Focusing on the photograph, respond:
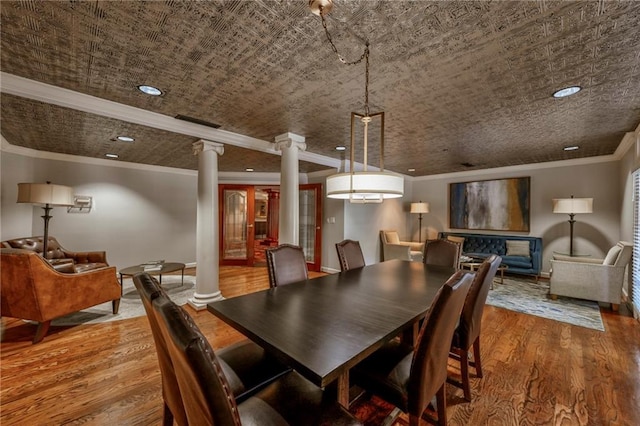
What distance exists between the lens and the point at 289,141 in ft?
11.2

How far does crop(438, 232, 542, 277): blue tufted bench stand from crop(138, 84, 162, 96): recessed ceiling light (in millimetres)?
5639

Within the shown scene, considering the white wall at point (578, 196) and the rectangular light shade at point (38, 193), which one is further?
the white wall at point (578, 196)

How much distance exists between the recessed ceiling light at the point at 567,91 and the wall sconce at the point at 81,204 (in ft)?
22.3

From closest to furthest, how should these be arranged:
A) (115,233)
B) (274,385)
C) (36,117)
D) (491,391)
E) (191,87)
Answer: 1. (274,385)
2. (491,391)
3. (191,87)
4. (36,117)
5. (115,233)

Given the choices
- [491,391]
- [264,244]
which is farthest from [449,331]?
[264,244]

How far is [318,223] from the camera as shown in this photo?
19.4 feet

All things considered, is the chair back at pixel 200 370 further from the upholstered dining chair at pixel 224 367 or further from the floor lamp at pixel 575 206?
the floor lamp at pixel 575 206

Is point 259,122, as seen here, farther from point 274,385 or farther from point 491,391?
point 491,391

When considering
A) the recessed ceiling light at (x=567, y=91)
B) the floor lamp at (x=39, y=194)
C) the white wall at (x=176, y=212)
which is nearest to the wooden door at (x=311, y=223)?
the white wall at (x=176, y=212)

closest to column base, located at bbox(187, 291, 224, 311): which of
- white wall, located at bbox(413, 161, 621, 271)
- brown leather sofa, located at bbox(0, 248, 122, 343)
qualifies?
brown leather sofa, located at bbox(0, 248, 122, 343)

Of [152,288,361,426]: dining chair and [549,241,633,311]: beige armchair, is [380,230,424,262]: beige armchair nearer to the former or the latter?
[549,241,633,311]: beige armchair

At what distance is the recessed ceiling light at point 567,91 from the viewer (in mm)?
2213

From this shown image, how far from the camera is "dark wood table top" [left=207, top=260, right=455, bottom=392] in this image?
1.05 m

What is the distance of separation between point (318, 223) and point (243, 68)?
13.7 ft
